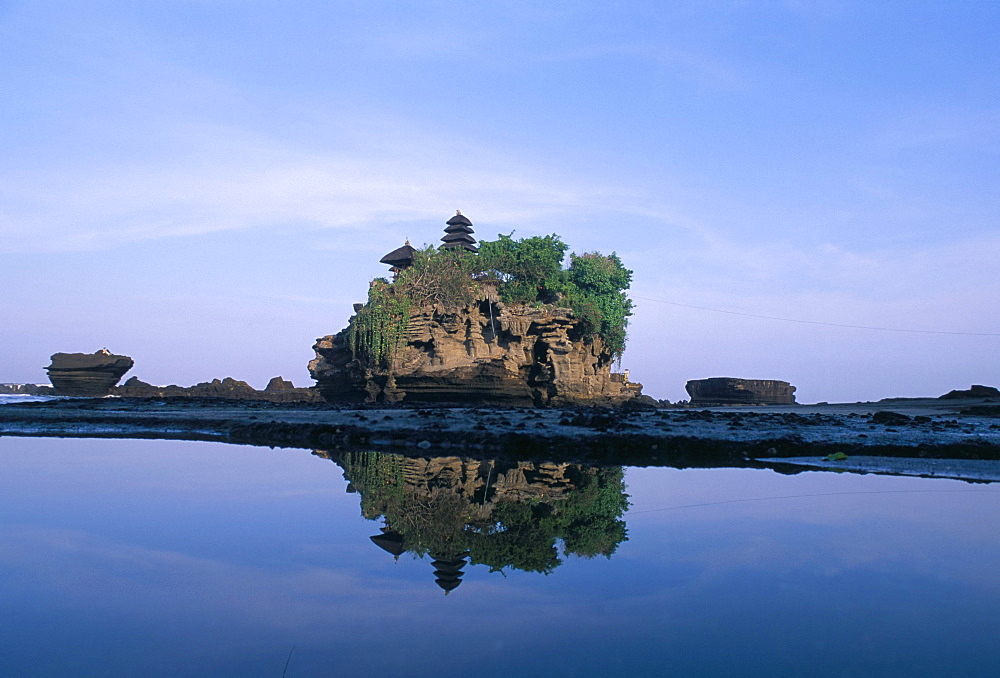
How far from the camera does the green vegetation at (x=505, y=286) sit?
1389 inches

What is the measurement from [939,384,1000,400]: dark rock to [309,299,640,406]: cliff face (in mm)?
18407

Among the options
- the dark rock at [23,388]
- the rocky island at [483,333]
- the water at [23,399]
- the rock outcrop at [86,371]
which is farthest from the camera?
the dark rock at [23,388]

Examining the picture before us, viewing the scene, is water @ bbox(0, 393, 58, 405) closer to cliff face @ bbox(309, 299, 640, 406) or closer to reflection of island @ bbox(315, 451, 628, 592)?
cliff face @ bbox(309, 299, 640, 406)

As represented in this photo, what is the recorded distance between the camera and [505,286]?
3784cm

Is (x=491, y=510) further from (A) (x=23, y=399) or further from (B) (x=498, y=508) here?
(A) (x=23, y=399)

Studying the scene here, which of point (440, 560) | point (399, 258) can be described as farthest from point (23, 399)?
point (440, 560)

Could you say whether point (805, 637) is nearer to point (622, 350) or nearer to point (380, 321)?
point (380, 321)

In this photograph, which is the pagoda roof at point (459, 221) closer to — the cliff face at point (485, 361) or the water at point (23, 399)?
the cliff face at point (485, 361)

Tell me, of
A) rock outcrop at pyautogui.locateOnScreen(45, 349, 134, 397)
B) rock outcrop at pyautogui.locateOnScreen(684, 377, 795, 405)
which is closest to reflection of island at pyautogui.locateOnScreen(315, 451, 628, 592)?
rock outcrop at pyautogui.locateOnScreen(684, 377, 795, 405)

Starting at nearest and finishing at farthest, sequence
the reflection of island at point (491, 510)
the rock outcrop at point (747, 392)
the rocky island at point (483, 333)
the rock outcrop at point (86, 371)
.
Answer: the reflection of island at point (491, 510) < the rocky island at point (483, 333) < the rock outcrop at point (747, 392) < the rock outcrop at point (86, 371)

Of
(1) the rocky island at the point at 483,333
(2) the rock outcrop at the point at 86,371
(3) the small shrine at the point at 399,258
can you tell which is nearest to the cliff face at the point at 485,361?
(1) the rocky island at the point at 483,333

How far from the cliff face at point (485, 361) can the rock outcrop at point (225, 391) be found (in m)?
11.8

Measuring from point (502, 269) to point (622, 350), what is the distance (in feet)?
30.8

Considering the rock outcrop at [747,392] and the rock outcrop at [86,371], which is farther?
the rock outcrop at [86,371]
